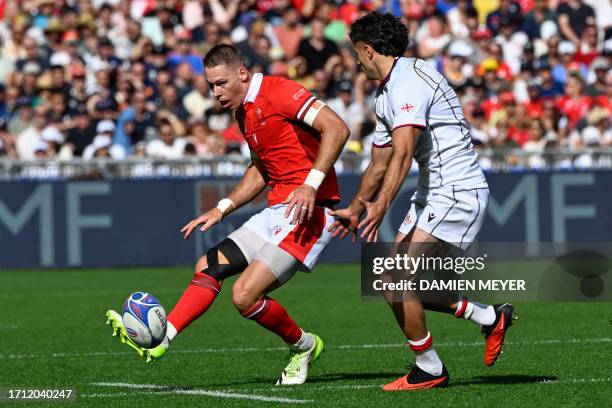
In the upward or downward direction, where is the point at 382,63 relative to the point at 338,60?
upward

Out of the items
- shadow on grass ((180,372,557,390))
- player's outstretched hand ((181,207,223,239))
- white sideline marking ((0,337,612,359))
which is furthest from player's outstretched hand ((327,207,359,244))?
white sideline marking ((0,337,612,359))

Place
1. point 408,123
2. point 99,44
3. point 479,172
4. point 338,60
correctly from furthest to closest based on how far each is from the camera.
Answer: point 99,44 → point 338,60 → point 479,172 → point 408,123

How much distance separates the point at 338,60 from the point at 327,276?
4.35m

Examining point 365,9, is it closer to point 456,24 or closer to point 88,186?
point 456,24

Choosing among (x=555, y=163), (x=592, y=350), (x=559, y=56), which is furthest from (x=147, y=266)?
(x=592, y=350)

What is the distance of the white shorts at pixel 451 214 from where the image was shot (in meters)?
8.25

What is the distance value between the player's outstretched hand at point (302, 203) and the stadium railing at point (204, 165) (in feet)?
35.8

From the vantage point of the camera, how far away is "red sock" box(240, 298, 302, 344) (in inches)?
342

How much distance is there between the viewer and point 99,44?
75.3ft

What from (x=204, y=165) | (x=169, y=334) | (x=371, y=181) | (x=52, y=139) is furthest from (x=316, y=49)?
(x=169, y=334)

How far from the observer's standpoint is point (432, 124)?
8.21 meters

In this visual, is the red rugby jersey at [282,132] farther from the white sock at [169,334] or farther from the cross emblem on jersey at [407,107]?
the white sock at [169,334]

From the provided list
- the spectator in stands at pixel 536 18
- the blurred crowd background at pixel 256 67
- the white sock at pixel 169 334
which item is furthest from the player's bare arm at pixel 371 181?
the spectator in stands at pixel 536 18

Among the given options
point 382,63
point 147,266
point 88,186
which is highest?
point 382,63
